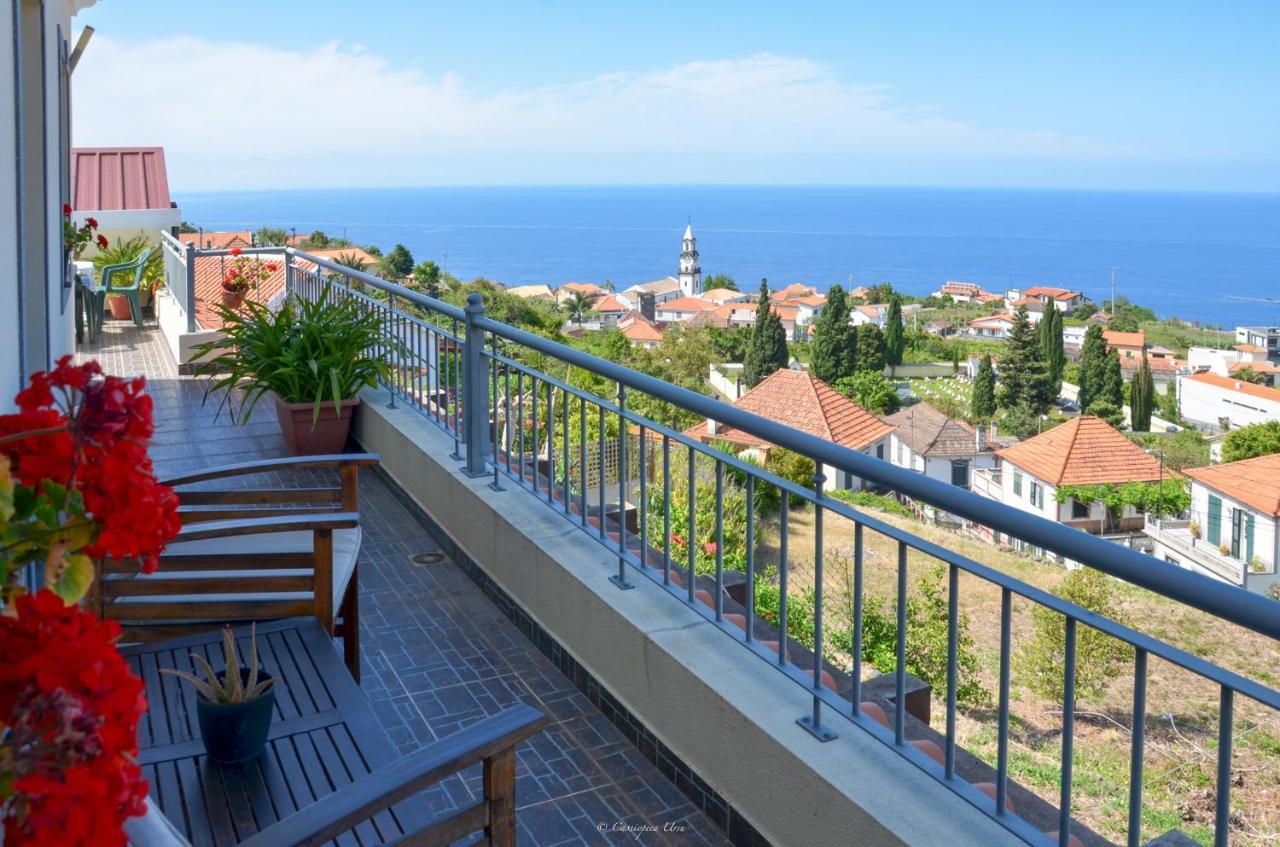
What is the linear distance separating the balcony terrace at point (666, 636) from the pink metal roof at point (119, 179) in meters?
12.2

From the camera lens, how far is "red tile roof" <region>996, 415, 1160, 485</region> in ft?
193

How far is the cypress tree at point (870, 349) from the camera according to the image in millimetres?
90188

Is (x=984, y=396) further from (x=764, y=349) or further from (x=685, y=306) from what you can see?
(x=685, y=306)

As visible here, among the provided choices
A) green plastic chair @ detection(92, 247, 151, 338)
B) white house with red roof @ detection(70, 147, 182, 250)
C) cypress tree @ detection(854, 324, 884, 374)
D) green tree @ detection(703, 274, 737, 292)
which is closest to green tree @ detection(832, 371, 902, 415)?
cypress tree @ detection(854, 324, 884, 374)

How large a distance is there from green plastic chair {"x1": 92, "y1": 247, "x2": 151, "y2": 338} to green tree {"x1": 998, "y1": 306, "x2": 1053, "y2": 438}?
76.4 meters

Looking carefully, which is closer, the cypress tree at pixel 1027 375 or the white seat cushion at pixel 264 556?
the white seat cushion at pixel 264 556

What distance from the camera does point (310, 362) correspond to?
6941 mm

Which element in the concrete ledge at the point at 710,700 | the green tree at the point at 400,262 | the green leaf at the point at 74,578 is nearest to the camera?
the green leaf at the point at 74,578

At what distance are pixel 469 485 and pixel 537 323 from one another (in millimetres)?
57920

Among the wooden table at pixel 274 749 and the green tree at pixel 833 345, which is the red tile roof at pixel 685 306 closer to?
the green tree at pixel 833 345

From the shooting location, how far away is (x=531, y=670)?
4.18 m

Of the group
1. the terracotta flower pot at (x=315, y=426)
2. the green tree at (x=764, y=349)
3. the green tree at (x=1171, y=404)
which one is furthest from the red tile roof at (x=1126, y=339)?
the terracotta flower pot at (x=315, y=426)

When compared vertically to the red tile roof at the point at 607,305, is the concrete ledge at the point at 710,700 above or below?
below

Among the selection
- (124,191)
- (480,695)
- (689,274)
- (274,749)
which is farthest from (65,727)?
(689,274)
